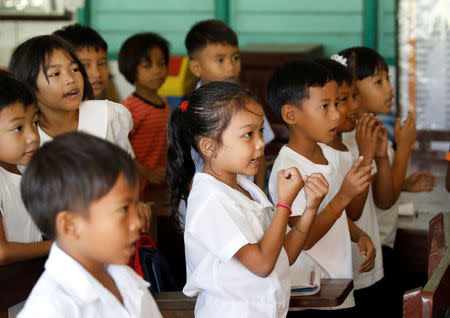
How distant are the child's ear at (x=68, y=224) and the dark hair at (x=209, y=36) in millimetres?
2410

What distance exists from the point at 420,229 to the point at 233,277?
1.46 meters

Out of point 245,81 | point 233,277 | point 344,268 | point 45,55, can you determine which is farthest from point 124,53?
point 233,277

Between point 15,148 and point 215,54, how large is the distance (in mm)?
1814

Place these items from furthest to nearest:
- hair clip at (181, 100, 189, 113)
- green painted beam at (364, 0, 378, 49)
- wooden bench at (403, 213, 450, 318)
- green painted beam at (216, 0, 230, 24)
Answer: green painted beam at (216, 0, 230, 24)
green painted beam at (364, 0, 378, 49)
hair clip at (181, 100, 189, 113)
wooden bench at (403, 213, 450, 318)

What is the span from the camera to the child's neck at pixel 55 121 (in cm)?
243

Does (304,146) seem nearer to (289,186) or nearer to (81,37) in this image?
(289,186)

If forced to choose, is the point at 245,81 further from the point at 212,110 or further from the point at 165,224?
the point at 212,110

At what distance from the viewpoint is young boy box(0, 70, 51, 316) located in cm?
195

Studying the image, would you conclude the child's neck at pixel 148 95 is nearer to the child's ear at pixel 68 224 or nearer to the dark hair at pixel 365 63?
the dark hair at pixel 365 63

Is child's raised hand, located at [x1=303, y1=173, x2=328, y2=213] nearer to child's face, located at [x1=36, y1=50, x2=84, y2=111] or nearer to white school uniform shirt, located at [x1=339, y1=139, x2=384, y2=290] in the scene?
white school uniform shirt, located at [x1=339, y1=139, x2=384, y2=290]

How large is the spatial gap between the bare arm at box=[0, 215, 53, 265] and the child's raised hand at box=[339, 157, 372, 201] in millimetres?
872

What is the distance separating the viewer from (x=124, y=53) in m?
4.06

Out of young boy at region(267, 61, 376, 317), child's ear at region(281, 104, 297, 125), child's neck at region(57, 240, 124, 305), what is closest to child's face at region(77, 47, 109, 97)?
young boy at region(267, 61, 376, 317)

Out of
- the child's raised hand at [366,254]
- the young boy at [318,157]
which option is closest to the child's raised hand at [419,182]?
the young boy at [318,157]
